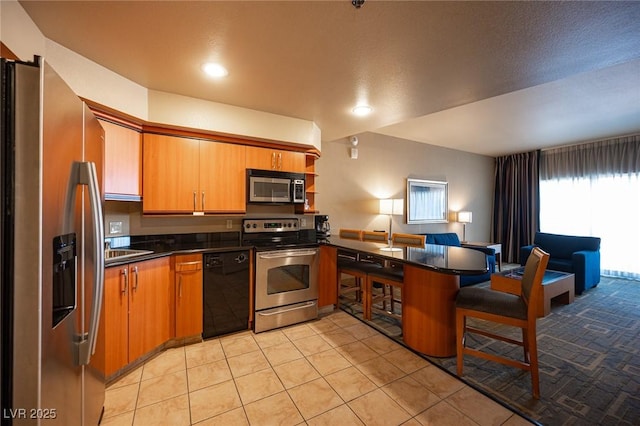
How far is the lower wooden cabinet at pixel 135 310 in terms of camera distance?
6.11 ft

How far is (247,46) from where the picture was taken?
171 centimetres

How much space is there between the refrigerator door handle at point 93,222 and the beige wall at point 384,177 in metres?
3.07

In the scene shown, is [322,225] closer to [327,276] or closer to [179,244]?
[327,276]

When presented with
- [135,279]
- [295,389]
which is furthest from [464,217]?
[135,279]

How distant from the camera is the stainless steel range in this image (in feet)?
8.73

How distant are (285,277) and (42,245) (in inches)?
85.2

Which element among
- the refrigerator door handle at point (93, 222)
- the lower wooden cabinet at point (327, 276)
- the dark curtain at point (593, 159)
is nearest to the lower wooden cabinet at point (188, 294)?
the refrigerator door handle at point (93, 222)

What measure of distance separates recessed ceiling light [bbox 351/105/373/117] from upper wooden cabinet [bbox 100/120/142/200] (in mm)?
2171

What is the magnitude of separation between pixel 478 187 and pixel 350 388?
20.2 ft

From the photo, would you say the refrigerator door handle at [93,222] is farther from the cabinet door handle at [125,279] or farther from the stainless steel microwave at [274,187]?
the stainless steel microwave at [274,187]

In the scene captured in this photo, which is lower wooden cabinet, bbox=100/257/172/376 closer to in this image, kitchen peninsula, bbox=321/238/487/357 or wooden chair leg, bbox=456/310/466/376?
kitchen peninsula, bbox=321/238/487/357

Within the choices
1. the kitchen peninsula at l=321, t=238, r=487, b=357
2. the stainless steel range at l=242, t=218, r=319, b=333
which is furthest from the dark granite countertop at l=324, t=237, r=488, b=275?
the stainless steel range at l=242, t=218, r=319, b=333

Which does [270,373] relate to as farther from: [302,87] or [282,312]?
[302,87]

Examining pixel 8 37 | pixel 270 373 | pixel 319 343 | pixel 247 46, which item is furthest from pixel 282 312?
pixel 8 37
